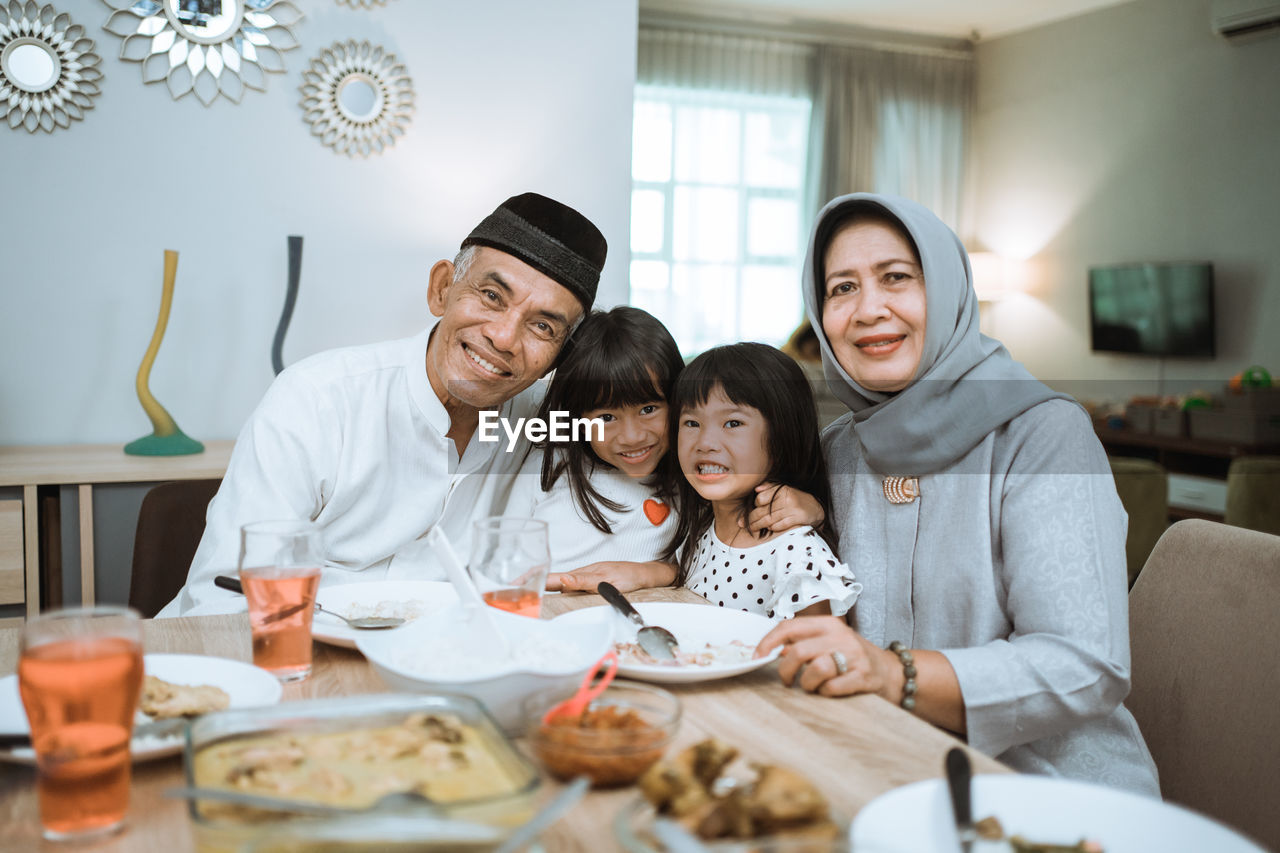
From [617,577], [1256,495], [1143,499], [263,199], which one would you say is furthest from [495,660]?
[1256,495]

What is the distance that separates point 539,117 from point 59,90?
155 cm

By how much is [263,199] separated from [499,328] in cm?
172

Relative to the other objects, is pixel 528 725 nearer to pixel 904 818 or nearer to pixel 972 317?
pixel 904 818

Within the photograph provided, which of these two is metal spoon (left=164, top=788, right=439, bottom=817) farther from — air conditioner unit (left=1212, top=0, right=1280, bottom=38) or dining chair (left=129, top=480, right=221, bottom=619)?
air conditioner unit (left=1212, top=0, right=1280, bottom=38)

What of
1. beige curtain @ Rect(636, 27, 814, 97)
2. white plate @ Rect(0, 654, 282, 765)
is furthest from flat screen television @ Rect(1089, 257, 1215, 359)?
white plate @ Rect(0, 654, 282, 765)

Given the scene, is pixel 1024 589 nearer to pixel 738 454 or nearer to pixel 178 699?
pixel 738 454

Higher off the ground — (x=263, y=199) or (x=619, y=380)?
(x=263, y=199)

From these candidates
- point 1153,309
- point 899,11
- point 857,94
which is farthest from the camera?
point 857,94

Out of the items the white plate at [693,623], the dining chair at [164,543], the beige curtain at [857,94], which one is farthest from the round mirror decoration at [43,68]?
the beige curtain at [857,94]

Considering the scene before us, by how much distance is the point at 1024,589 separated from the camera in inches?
52.9

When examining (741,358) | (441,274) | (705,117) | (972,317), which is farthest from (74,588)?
(705,117)

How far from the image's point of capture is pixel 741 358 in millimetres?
1924

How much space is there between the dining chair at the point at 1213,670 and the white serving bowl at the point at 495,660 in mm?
952

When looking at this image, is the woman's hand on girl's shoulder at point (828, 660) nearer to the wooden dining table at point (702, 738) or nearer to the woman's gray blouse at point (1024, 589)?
the wooden dining table at point (702, 738)
